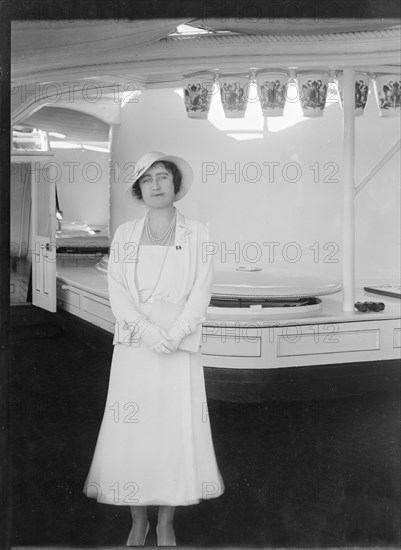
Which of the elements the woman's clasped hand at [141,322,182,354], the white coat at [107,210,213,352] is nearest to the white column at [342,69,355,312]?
the white coat at [107,210,213,352]

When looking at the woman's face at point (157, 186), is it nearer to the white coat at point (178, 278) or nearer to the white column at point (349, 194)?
the white coat at point (178, 278)

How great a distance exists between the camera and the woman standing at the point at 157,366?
233cm

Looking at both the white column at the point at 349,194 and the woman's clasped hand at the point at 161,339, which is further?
the white column at the point at 349,194

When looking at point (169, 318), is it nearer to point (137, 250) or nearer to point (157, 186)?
point (137, 250)

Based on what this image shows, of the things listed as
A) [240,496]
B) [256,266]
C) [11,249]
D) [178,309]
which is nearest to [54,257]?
[11,249]

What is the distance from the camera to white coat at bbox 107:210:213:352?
233 cm

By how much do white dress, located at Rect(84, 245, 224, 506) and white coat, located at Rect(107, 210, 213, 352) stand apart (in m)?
0.04

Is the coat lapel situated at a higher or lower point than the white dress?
higher

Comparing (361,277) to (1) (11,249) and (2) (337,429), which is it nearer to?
(2) (337,429)

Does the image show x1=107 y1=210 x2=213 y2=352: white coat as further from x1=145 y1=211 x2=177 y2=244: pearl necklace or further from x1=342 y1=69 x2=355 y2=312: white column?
x1=342 y1=69 x2=355 y2=312: white column

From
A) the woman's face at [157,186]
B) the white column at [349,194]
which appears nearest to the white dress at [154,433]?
the woman's face at [157,186]

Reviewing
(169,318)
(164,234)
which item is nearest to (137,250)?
(164,234)

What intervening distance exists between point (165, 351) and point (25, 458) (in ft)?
1.72

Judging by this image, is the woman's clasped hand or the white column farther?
the white column
